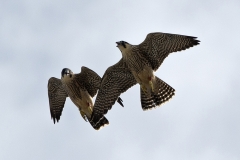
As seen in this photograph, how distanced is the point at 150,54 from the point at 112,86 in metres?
1.37

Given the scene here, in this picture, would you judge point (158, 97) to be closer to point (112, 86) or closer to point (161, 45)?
point (112, 86)

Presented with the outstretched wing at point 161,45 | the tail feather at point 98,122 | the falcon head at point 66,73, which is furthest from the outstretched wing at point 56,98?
the outstretched wing at point 161,45

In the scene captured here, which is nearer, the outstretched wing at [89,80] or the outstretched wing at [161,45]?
the outstretched wing at [161,45]

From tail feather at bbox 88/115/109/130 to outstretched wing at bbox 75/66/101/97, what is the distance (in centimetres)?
68

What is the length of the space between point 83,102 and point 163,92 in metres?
2.02

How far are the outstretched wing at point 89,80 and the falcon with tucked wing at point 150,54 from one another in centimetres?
102

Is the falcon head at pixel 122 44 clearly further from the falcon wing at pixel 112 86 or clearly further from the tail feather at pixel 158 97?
the tail feather at pixel 158 97

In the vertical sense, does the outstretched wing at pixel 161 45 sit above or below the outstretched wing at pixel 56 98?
below

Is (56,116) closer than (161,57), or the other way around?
(161,57)

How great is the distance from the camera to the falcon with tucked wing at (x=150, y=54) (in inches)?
683

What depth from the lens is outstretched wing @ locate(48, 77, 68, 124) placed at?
19.4 metres

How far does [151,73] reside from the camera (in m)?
17.8
